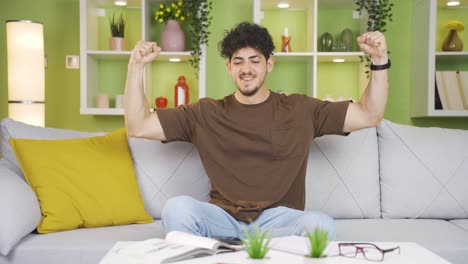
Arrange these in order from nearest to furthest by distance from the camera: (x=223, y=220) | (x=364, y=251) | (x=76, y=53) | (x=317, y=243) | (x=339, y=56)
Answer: (x=317, y=243)
(x=364, y=251)
(x=223, y=220)
(x=339, y=56)
(x=76, y=53)

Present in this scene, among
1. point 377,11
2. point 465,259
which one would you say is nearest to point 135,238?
point 465,259

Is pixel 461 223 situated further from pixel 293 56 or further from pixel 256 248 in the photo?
pixel 293 56

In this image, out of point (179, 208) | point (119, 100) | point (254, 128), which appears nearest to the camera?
point (179, 208)

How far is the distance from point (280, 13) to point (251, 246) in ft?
10.6

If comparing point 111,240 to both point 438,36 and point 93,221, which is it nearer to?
point 93,221

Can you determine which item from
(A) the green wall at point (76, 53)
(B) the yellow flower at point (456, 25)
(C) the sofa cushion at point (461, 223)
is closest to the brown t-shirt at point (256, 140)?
(C) the sofa cushion at point (461, 223)

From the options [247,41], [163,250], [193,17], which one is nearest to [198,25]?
[193,17]

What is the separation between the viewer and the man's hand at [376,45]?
6.77ft

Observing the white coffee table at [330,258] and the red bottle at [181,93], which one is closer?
the white coffee table at [330,258]

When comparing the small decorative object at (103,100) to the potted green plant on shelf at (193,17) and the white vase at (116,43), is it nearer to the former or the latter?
the white vase at (116,43)

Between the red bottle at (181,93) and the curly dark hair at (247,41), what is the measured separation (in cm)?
160

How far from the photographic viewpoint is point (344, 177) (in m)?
2.40

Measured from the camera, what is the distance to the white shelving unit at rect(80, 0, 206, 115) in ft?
12.4

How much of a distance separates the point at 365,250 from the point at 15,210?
1.22 meters
